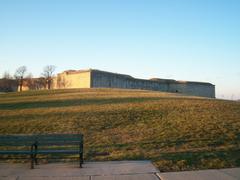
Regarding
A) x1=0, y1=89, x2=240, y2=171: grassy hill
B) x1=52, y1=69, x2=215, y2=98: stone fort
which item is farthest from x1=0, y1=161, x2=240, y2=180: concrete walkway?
x1=52, y1=69, x2=215, y2=98: stone fort

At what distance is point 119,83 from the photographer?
107m

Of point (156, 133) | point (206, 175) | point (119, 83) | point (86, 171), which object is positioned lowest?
point (86, 171)

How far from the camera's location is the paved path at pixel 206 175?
7270 mm

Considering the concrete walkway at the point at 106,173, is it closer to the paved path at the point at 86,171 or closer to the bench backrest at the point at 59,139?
the paved path at the point at 86,171

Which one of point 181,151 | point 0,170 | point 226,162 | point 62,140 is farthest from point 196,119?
point 0,170

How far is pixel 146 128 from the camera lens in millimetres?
14656

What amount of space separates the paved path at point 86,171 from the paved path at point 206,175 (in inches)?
15.2

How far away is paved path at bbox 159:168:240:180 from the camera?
7.27 meters

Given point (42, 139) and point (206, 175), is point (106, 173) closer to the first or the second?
point (206, 175)

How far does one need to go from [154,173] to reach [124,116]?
34.9ft

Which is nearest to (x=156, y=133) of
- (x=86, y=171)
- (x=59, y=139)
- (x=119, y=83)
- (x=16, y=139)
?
(x=59, y=139)

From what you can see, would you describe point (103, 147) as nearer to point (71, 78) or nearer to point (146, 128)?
point (146, 128)

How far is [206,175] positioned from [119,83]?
99.8 metres

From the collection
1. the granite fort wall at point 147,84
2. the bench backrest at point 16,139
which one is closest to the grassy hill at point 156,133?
the bench backrest at point 16,139
